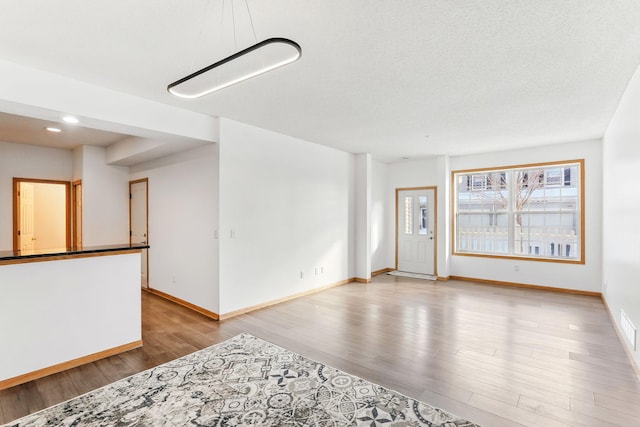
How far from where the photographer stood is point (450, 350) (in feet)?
10.6

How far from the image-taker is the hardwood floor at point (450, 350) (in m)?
2.34

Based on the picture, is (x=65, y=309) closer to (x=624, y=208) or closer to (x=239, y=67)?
(x=239, y=67)

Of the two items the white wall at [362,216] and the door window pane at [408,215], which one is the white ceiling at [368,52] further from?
the door window pane at [408,215]

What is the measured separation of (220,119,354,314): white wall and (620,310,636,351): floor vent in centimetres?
408

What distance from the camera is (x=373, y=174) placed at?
730cm

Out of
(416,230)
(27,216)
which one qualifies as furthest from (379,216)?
(27,216)

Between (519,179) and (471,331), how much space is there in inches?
155

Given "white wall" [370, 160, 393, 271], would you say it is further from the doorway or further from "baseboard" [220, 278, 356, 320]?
the doorway

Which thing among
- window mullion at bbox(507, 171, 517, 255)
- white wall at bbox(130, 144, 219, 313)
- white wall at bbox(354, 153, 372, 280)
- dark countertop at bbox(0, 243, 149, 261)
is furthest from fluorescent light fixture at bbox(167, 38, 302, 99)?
window mullion at bbox(507, 171, 517, 255)

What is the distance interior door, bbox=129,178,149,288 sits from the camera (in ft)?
19.0

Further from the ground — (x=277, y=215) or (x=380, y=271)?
(x=277, y=215)

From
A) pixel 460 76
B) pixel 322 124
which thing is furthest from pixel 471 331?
pixel 322 124

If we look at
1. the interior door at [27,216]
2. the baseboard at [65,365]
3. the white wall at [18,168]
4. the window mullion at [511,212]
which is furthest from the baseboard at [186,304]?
the window mullion at [511,212]

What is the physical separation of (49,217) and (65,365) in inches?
209
